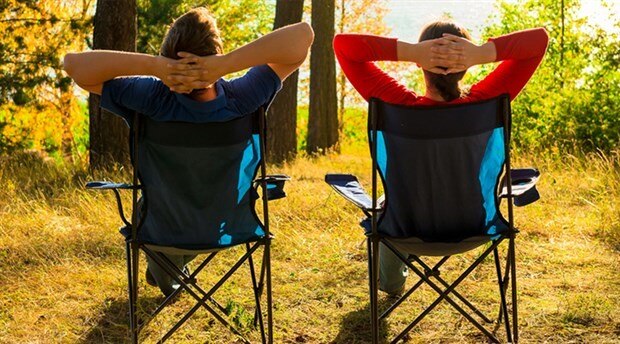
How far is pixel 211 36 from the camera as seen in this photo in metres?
3.01

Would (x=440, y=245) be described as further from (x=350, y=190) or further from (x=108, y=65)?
(x=108, y=65)

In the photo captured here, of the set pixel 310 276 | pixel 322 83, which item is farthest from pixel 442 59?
pixel 322 83

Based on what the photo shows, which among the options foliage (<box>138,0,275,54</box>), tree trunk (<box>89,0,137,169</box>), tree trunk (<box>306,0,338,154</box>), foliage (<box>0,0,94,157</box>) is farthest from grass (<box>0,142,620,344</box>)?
tree trunk (<box>306,0,338,154</box>)

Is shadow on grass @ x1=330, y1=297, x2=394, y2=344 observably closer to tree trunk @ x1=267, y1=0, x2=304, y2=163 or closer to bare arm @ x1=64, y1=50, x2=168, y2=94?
bare arm @ x1=64, y1=50, x2=168, y2=94

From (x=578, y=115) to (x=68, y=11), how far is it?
24.0 feet

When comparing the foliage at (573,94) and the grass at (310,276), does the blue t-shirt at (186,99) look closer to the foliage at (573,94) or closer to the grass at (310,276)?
the grass at (310,276)

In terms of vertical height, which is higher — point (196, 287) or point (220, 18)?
point (220, 18)

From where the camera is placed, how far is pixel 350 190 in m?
3.37

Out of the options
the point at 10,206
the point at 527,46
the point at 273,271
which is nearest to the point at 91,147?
the point at 10,206

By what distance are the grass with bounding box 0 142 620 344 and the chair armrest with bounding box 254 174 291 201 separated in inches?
22.8

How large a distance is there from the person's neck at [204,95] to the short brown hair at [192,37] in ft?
0.44

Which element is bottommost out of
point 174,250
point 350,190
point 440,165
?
point 174,250

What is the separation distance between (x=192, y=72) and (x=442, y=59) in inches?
32.4

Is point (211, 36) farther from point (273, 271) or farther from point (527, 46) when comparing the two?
point (273, 271)
